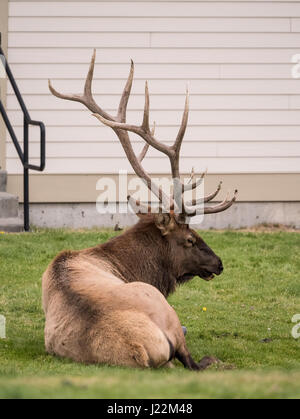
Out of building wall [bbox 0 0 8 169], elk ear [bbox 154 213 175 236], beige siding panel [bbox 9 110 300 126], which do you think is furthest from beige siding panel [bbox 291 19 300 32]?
elk ear [bbox 154 213 175 236]

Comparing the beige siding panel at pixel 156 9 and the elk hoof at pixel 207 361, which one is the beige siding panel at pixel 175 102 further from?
the elk hoof at pixel 207 361

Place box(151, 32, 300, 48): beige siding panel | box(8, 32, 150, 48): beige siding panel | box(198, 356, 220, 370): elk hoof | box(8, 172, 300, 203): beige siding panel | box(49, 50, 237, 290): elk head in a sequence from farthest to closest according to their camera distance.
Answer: box(151, 32, 300, 48): beige siding panel → box(8, 32, 150, 48): beige siding panel → box(8, 172, 300, 203): beige siding panel → box(49, 50, 237, 290): elk head → box(198, 356, 220, 370): elk hoof

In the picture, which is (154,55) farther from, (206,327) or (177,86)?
(206,327)

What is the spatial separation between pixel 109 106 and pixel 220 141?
69.6 inches

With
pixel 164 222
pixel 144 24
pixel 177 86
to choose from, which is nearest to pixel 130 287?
pixel 164 222

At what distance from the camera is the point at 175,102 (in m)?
12.8

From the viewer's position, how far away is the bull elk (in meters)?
5.62

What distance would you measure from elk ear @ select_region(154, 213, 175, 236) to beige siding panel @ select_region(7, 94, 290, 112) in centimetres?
543

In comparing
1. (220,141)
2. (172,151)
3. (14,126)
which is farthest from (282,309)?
(14,126)

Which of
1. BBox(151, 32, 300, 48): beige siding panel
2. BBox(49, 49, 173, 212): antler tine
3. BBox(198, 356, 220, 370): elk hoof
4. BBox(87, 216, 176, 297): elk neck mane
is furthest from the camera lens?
BBox(151, 32, 300, 48): beige siding panel

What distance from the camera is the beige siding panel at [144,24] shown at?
12.6m

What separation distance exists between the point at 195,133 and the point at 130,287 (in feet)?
22.9

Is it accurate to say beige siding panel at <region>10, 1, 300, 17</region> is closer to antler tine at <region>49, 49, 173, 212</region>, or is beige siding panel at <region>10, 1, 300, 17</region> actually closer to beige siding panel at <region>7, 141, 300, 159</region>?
beige siding panel at <region>7, 141, 300, 159</region>

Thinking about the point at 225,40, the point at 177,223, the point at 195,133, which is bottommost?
the point at 177,223
